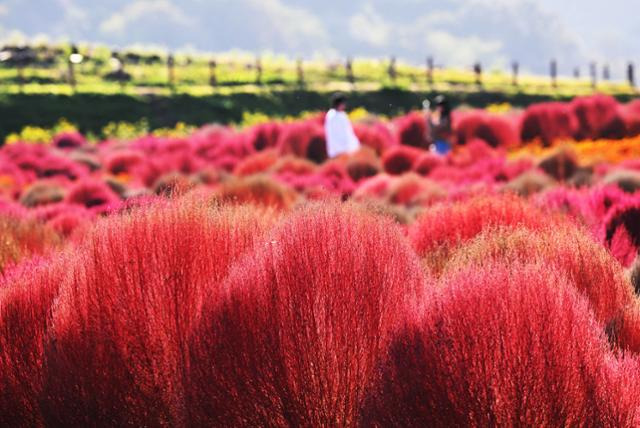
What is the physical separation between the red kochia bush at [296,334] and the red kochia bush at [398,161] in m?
15.2

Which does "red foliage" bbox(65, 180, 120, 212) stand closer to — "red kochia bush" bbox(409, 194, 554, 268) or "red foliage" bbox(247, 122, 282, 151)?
"red kochia bush" bbox(409, 194, 554, 268)

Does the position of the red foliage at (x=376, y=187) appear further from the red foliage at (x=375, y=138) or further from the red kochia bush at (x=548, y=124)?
the red kochia bush at (x=548, y=124)

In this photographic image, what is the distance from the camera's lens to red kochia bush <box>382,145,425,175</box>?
810 inches

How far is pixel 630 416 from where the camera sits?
14.7 ft

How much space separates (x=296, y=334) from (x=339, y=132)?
1556 centimetres

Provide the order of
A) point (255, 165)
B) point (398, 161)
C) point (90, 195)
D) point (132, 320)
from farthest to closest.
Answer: point (255, 165) → point (398, 161) → point (90, 195) → point (132, 320)

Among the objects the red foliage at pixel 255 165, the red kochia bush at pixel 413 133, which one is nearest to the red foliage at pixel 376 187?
the red foliage at pixel 255 165

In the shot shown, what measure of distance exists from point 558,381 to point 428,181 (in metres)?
12.0

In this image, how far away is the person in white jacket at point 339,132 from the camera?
19.9 meters

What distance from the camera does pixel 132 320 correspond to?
5.45m

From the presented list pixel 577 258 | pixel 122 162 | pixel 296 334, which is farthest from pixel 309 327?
pixel 122 162

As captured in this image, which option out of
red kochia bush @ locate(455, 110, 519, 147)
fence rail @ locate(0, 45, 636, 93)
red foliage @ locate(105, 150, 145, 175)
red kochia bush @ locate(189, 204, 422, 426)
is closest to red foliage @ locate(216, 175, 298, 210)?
red kochia bush @ locate(189, 204, 422, 426)

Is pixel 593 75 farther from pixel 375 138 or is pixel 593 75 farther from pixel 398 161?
pixel 398 161

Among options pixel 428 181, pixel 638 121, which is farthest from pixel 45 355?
pixel 638 121
